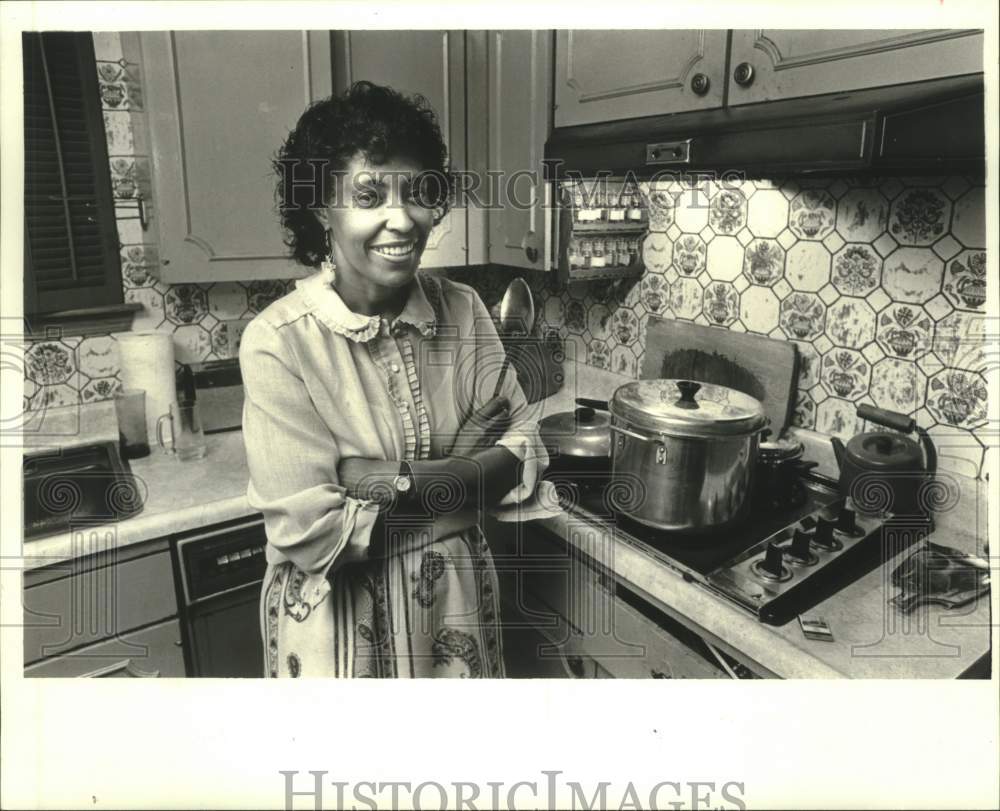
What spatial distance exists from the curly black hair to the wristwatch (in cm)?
28

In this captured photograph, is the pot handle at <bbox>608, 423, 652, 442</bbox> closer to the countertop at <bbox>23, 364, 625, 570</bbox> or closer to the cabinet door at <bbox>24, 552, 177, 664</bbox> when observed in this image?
the countertop at <bbox>23, 364, 625, 570</bbox>

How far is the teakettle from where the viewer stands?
92 centimetres

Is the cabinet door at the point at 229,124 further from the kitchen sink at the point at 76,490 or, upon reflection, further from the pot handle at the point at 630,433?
the pot handle at the point at 630,433

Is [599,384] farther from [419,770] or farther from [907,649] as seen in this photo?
[419,770]

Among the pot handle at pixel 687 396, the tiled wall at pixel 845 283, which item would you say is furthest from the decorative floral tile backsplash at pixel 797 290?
the pot handle at pixel 687 396

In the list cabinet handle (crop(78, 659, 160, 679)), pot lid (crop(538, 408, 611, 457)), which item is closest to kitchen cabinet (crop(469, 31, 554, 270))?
pot lid (crop(538, 408, 611, 457))

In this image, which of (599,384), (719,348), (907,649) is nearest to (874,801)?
(907,649)

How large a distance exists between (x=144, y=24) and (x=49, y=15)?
0.29 ft

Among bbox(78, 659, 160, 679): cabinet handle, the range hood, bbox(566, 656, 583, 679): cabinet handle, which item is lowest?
bbox(566, 656, 583, 679): cabinet handle

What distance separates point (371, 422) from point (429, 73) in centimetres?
52

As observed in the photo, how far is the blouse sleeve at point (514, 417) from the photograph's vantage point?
0.88 m

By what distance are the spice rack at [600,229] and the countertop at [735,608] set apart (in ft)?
0.98

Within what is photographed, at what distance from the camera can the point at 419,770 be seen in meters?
0.65

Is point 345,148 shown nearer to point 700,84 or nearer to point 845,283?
point 700,84
